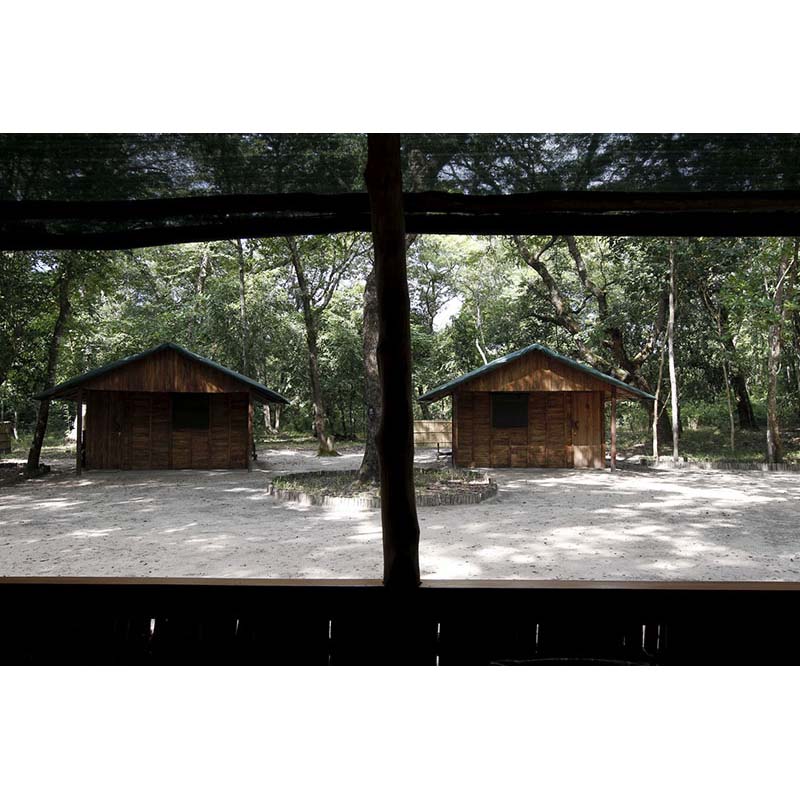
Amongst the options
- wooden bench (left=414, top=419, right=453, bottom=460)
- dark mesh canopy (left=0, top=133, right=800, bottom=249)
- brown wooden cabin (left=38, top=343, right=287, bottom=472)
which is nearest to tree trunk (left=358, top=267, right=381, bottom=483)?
brown wooden cabin (left=38, top=343, right=287, bottom=472)

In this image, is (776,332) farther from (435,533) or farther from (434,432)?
(435,533)

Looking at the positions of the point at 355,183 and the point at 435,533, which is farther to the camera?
the point at 435,533

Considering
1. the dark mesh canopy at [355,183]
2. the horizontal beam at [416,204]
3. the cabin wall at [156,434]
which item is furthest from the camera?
the cabin wall at [156,434]

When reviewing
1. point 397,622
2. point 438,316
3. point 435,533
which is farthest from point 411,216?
point 438,316

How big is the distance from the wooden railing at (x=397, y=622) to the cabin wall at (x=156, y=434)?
11831 mm

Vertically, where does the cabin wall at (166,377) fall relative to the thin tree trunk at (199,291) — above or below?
below

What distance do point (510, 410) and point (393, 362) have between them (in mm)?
12616

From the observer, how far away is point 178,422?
14.4 metres

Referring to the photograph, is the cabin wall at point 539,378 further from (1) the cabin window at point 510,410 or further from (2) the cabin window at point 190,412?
(2) the cabin window at point 190,412

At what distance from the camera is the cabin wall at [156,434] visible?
14.1m

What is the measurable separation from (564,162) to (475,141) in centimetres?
49

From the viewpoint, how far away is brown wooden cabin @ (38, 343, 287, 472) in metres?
13.6

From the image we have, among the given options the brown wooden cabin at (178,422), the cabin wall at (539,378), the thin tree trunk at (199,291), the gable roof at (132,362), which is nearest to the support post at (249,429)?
the brown wooden cabin at (178,422)

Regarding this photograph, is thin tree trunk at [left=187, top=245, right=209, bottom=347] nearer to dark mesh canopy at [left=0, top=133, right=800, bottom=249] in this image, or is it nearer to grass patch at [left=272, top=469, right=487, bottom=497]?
grass patch at [left=272, top=469, right=487, bottom=497]
